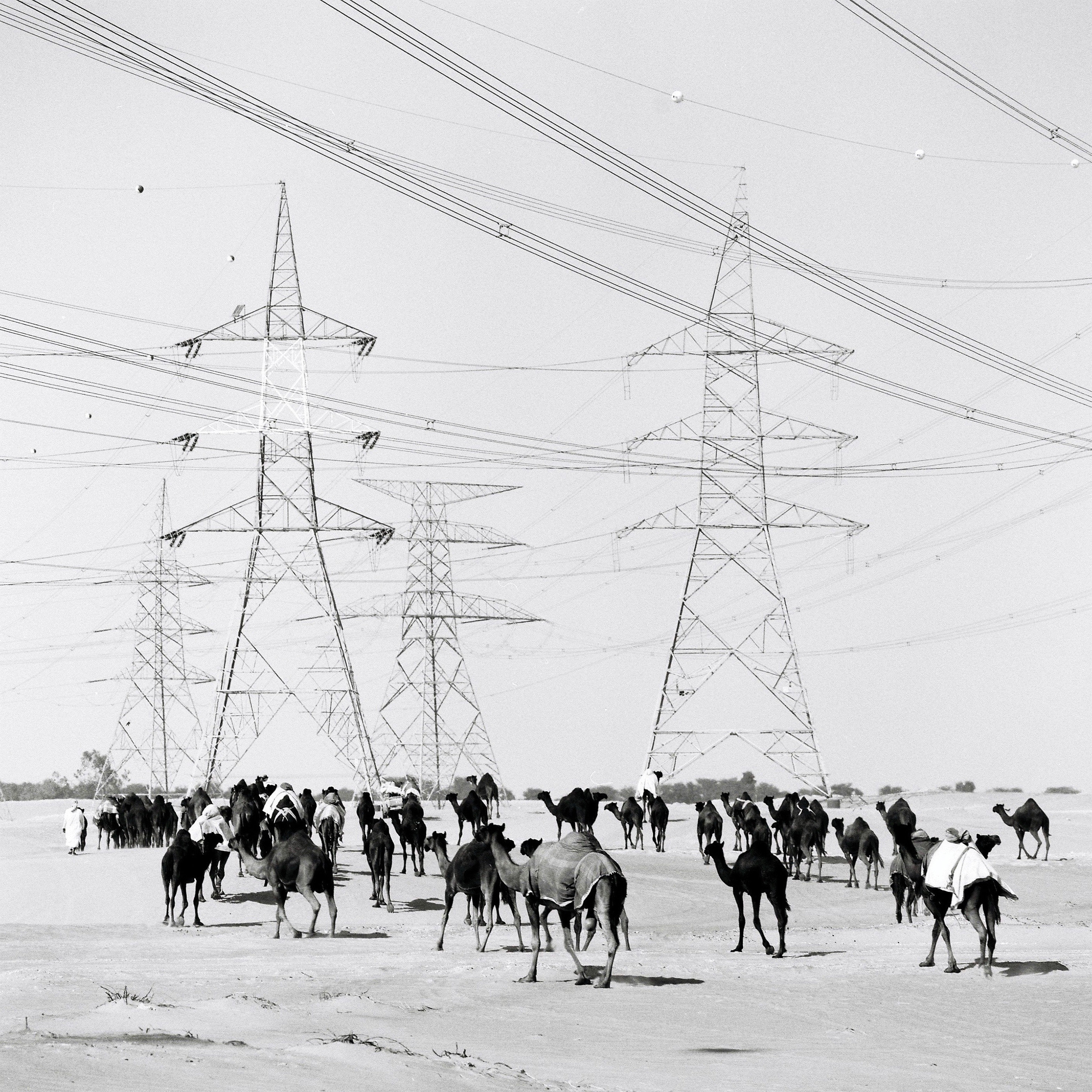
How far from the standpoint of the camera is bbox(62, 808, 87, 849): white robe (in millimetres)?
43219

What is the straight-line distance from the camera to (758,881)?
22781 millimetres

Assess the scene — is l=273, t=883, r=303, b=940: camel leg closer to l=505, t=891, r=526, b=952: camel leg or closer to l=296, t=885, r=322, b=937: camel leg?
l=296, t=885, r=322, b=937: camel leg

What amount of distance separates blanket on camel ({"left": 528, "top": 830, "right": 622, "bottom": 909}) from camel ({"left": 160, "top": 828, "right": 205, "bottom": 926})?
344 inches

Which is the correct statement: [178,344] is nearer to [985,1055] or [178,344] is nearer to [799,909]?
[799,909]

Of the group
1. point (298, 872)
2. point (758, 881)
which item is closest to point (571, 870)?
point (758, 881)

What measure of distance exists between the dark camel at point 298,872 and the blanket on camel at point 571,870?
5473mm

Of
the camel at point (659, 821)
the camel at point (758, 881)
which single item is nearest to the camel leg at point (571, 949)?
the camel at point (758, 881)

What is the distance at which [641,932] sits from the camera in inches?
1060

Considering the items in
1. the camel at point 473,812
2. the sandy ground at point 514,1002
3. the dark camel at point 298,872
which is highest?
the camel at point 473,812

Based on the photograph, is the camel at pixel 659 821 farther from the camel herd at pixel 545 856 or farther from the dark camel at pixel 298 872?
the dark camel at pixel 298 872

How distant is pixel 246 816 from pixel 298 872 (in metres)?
7.60

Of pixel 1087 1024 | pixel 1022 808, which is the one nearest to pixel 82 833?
pixel 1022 808

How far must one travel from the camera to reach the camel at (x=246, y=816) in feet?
99.2

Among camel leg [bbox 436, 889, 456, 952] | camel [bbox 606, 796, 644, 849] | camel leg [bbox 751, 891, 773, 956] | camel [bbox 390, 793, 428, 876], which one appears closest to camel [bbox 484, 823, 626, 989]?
camel leg [bbox 436, 889, 456, 952]
